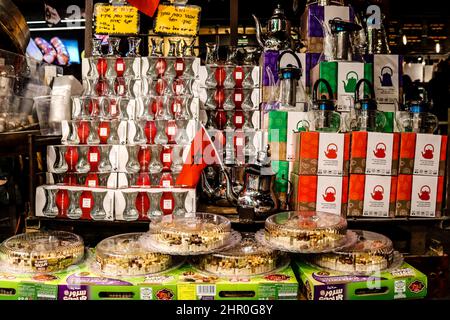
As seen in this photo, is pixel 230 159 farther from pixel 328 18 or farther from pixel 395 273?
pixel 395 273

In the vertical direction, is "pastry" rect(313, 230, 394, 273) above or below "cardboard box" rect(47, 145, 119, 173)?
below

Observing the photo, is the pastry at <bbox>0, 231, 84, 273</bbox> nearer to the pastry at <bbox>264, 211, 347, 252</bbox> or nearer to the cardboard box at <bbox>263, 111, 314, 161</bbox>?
the pastry at <bbox>264, 211, 347, 252</bbox>

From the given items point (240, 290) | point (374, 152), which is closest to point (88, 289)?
point (240, 290)

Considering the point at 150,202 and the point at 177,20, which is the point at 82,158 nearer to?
the point at 150,202

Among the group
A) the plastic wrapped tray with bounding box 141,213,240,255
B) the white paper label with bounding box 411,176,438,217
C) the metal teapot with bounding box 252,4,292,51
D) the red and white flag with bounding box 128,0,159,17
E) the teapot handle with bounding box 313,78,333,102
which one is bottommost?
the plastic wrapped tray with bounding box 141,213,240,255

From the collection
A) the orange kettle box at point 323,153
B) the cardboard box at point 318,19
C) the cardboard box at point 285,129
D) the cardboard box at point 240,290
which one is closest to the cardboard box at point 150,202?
the cardboard box at point 285,129

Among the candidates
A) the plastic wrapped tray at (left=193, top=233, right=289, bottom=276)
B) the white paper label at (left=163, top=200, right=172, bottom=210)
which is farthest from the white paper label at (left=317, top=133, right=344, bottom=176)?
the white paper label at (left=163, top=200, right=172, bottom=210)

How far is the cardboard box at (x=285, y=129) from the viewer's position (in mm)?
2354

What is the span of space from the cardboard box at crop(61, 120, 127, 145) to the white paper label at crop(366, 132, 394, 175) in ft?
4.32

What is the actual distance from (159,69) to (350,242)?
1.55m

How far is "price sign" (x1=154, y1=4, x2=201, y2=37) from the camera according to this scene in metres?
3.03

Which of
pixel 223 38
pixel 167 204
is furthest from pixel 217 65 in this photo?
pixel 223 38

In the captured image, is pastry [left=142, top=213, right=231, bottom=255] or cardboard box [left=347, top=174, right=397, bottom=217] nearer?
pastry [left=142, top=213, right=231, bottom=255]

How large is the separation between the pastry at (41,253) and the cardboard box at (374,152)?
129cm
